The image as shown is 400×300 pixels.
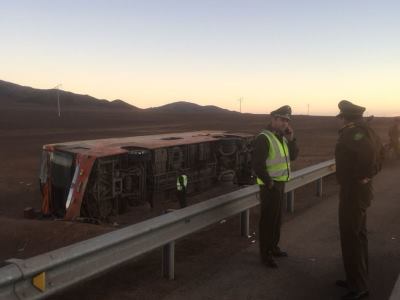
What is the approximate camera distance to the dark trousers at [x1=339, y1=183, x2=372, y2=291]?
17.3ft

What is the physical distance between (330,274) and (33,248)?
14.5ft

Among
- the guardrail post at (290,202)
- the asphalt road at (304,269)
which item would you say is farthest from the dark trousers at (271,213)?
the guardrail post at (290,202)

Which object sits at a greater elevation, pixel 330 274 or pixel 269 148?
pixel 269 148

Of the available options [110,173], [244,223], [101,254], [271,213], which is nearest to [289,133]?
[271,213]

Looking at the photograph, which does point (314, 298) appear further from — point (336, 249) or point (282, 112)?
point (282, 112)

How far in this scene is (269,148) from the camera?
20.9 ft

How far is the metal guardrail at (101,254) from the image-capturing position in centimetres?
400

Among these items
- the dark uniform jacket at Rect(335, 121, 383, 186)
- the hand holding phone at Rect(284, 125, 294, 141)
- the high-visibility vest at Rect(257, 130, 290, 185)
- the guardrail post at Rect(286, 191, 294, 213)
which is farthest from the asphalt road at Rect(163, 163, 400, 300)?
the hand holding phone at Rect(284, 125, 294, 141)

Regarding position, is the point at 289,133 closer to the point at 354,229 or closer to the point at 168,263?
the point at 354,229

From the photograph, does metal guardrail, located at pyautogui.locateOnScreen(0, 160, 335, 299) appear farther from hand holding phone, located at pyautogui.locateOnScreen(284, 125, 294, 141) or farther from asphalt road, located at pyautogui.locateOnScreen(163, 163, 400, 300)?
hand holding phone, located at pyautogui.locateOnScreen(284, 125, 294, 141)

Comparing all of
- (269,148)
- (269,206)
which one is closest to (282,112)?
(269,148)

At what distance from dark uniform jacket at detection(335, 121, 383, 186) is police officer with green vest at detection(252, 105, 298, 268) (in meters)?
1.08

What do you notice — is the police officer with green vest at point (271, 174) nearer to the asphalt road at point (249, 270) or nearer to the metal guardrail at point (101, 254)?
the asphalt road at point (249, 270)

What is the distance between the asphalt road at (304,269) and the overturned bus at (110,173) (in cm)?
333
